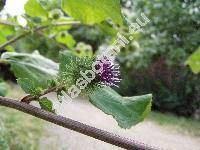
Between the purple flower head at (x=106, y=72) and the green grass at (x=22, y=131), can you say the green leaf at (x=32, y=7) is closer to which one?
the purple flower head at (x=106, y=72)

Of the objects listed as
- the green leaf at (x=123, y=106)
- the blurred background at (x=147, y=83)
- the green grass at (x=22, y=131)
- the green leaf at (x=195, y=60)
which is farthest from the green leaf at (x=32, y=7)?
the green grass at (x=22, y=131)

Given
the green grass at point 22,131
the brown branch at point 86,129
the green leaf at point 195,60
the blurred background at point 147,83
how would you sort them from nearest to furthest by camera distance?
the brown branch at point 86,129
the green leaf at point 195,60
the blurred background at point 147,83
the green grass at point 22,131

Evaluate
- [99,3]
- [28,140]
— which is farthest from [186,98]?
[99,3]

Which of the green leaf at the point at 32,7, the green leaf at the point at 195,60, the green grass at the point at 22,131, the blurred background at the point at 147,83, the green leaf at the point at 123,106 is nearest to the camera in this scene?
the green leaf at the point at 123,106

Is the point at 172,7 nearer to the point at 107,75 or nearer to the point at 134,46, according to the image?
the point at 134,46

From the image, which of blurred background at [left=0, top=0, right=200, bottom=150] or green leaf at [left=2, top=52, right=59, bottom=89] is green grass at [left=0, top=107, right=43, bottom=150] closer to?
blurred background at [left=0, top=0, right=200, bottom=150]
